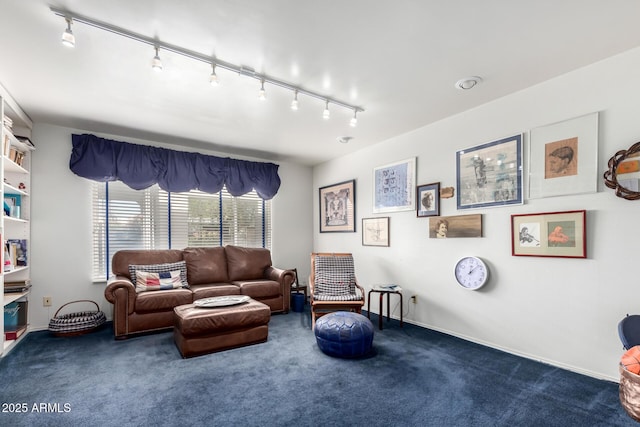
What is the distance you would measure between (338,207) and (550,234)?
3.17 meters

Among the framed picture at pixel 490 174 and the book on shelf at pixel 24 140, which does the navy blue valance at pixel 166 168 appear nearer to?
the book on shelf at pixel 24 140

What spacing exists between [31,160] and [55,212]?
68cm

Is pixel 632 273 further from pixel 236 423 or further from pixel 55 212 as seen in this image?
pixel 55 212

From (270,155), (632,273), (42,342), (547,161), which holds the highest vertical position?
(270,155)

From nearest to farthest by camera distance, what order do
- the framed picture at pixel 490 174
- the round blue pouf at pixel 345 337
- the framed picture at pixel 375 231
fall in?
the round blue pouf at pixel 345 337 → the framed picture at pixel 490 174 → the framed picture at pixel 375 231

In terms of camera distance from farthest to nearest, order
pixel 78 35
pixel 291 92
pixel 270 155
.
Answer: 1. pixel 270 155
2. pixel 291 92
3. pixel 78 35

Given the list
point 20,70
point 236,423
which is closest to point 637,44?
point 236,423

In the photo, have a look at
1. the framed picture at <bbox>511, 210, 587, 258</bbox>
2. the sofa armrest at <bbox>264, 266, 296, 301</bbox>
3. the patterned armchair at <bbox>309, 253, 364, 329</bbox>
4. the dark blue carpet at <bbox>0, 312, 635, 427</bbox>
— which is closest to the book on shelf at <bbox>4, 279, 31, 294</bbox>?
the dark blue carpet at <bbox>0, 312, 635, 427</bbox>

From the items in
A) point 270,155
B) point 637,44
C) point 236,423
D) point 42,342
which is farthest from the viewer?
point 270,155

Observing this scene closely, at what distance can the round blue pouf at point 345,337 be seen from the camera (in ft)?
9.48

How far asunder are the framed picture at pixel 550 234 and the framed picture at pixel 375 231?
1.71m

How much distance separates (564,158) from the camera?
268cm

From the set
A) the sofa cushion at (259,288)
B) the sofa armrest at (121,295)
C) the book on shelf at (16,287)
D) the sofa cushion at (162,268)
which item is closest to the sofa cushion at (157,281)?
the sofa cushion at (162,268)

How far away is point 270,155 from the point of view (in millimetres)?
5340
